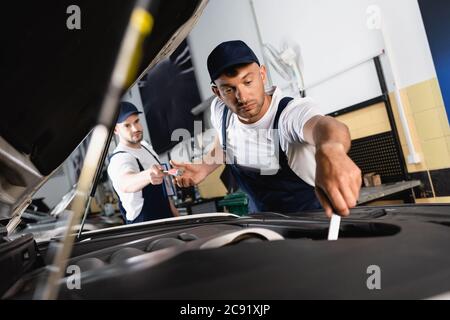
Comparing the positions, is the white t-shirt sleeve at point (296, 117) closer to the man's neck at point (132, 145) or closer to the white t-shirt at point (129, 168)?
the white t-shirt at point (129, 168)

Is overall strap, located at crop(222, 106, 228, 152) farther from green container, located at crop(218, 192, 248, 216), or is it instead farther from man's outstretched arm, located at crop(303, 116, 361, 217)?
man's outstretched arm, located at crop(303, 116, 361, 217)

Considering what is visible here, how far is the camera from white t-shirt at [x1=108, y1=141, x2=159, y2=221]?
181cm

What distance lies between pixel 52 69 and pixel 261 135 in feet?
3.68

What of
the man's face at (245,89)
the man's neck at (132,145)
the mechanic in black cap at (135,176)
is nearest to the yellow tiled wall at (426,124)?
the man's face at (245,89)

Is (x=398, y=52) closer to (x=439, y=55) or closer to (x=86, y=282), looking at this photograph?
(x=439, y=55)

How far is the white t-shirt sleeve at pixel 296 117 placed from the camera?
1162 mm

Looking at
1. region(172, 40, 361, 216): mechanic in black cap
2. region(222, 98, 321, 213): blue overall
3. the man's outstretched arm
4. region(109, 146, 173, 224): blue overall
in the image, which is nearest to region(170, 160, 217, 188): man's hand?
region(172, 40, 361, 216): mechanic in black cap

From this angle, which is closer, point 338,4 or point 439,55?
point 439,55

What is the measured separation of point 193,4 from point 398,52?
1582mm

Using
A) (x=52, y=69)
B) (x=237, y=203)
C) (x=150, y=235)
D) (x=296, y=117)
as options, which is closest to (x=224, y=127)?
(x=296, y=117)

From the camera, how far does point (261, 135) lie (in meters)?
1.53

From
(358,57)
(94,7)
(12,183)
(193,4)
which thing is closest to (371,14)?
(358,57)

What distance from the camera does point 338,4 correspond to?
78.2 inches
